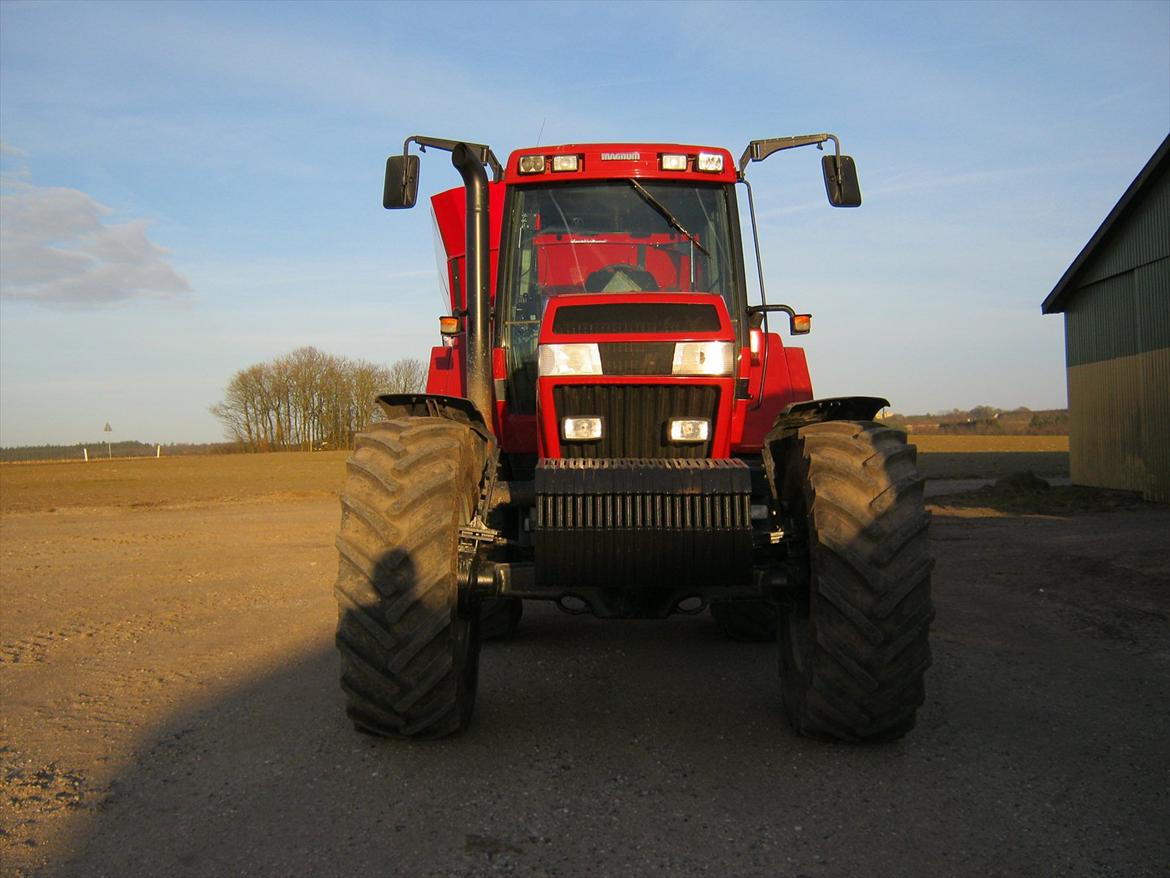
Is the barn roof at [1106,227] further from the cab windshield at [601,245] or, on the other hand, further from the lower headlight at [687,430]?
the lower headlight at [687,430]

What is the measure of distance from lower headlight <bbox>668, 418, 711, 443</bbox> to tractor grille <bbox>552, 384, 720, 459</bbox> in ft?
0.11

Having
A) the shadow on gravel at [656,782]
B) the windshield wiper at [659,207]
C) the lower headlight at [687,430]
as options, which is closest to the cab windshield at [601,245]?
the windshield wiper at [659,207]

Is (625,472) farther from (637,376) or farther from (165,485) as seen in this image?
(165,485)

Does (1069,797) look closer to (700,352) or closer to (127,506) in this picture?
(700,352)

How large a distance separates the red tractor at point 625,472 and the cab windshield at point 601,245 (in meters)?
0.01

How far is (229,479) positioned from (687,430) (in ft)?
105

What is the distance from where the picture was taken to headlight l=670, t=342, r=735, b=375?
495cm

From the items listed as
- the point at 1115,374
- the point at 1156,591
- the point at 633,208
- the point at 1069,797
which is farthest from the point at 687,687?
the point at 1115,374

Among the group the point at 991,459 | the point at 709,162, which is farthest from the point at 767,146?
the point at 991,459

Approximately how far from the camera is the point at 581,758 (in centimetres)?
447

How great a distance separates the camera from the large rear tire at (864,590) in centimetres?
413

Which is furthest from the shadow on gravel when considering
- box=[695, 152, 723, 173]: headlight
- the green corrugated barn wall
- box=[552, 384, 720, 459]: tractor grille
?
the green corrugated barn wall

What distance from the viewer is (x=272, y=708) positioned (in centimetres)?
536

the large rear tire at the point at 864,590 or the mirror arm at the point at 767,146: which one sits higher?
the mirror arm at the point at 767,146
